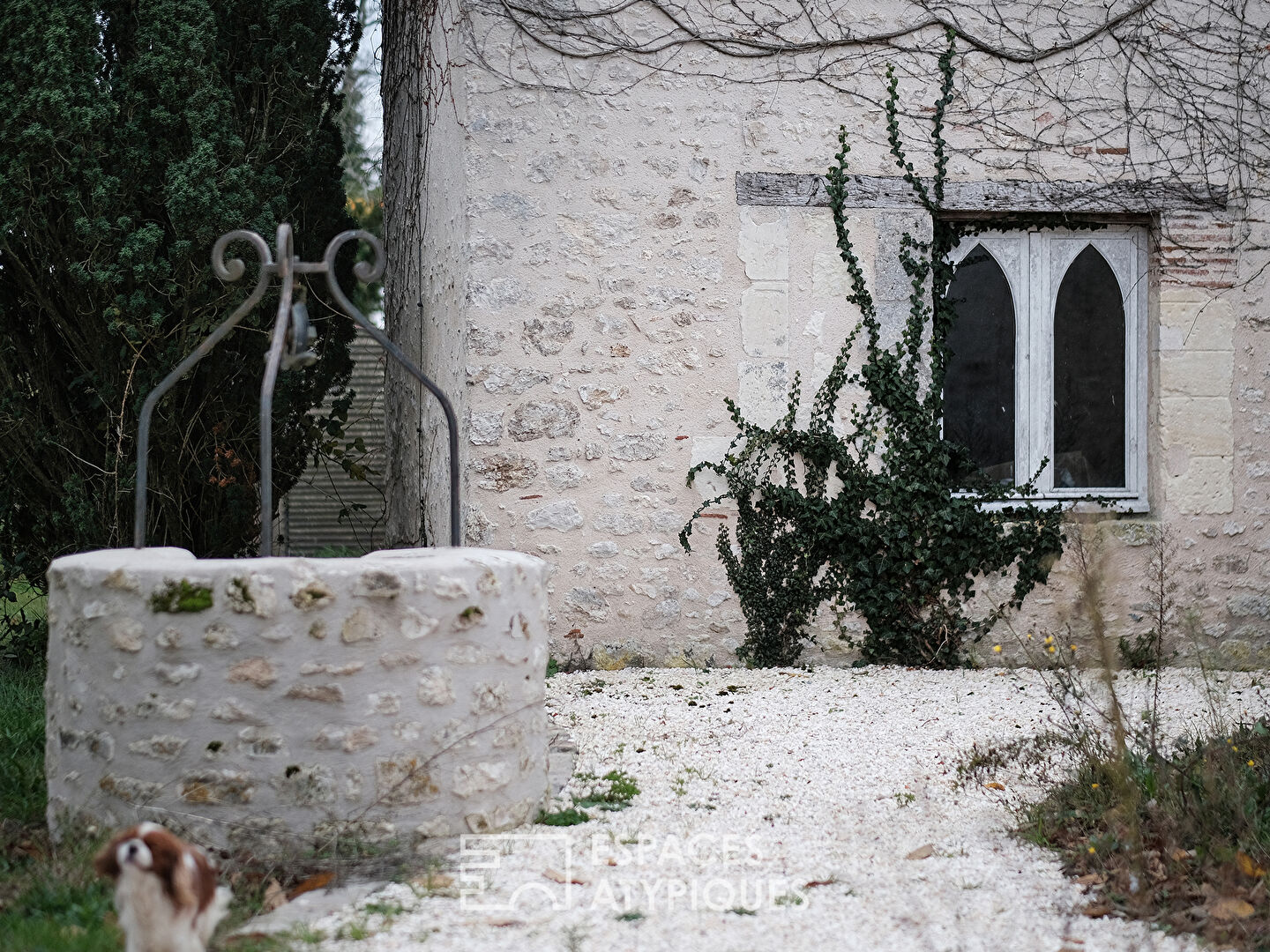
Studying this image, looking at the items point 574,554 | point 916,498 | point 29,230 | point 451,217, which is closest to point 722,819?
point 574,554

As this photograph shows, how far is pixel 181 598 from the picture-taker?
9.88 feet

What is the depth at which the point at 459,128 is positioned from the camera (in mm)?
5824

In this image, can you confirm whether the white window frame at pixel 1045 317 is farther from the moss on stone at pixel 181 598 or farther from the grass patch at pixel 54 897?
the grass patch at pixel 54 897

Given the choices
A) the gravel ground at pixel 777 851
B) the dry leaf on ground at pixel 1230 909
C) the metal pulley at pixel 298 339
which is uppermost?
the metal pulley at pixel 298 339

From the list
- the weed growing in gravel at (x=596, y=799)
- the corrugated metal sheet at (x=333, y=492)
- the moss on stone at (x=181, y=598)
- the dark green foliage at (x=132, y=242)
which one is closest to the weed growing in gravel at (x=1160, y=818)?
the weed growing in gravel at (x=596, y=799)

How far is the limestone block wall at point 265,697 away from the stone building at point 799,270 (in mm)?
2610

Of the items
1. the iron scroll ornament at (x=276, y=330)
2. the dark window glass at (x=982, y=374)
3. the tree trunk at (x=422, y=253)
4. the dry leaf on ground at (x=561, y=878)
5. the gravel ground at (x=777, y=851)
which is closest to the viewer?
the gravel ground at (x=777, y=851)

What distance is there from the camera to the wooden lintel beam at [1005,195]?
5.87 m

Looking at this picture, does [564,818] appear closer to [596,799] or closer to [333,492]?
[596,799]

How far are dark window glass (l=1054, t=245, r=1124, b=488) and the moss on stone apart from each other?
186 inches

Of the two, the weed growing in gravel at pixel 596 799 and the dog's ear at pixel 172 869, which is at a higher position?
the dog's ear at pixel 172 869

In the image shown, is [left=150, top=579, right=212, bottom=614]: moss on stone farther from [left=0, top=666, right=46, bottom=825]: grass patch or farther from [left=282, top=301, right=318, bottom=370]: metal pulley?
[left=0, top=666, right=46, bottom=825]: grass patch

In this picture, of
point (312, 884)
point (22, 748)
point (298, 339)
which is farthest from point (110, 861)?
point (22, 748)

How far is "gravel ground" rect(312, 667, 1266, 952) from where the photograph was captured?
268 centimetres
